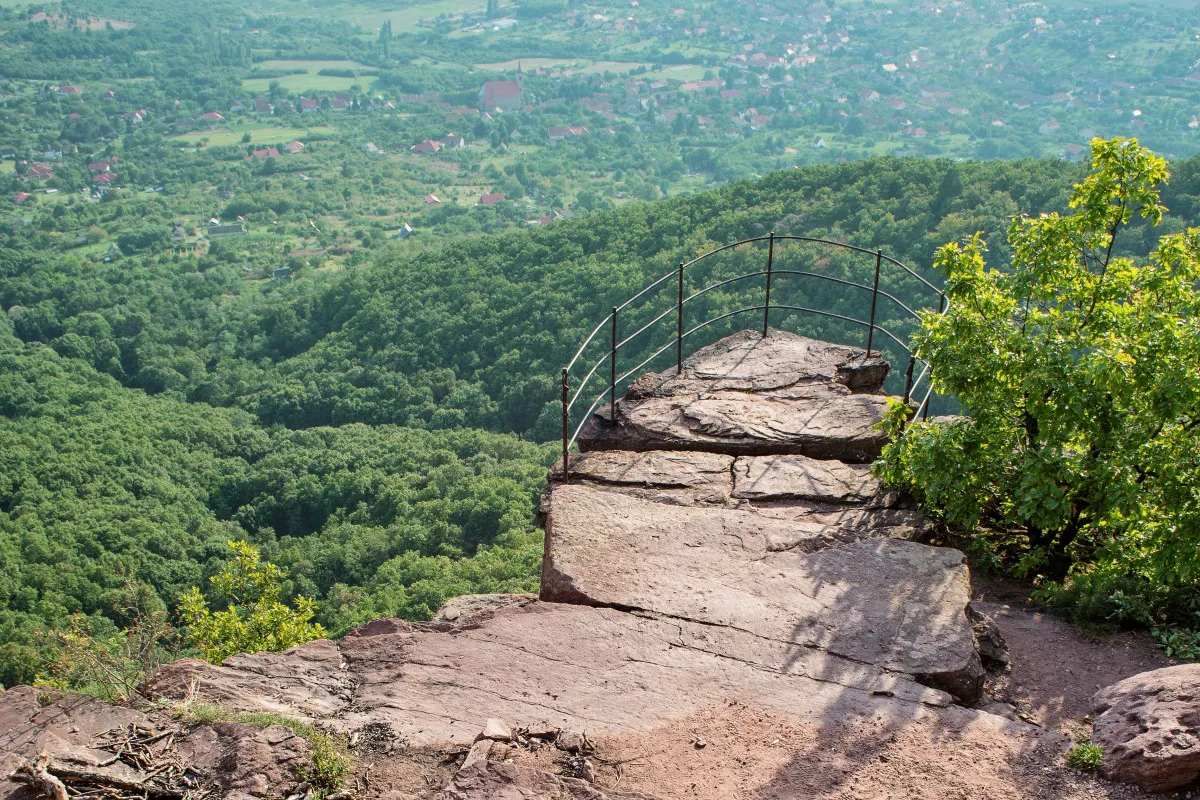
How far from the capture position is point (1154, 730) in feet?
17.9

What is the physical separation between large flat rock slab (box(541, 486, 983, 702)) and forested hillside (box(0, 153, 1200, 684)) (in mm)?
16370

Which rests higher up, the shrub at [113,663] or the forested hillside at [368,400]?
the shrub at [113,663]

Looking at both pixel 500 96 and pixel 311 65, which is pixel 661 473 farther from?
pixel 311 65

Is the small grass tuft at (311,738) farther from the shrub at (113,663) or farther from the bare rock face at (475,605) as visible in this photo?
the bare rock face at (475,605)

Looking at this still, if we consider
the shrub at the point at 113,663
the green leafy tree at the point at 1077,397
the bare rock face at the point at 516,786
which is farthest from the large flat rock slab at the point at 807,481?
the shrub at the point at 113,663

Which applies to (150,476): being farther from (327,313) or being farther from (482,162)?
(482,162)

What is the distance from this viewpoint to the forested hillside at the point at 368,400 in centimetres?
3528

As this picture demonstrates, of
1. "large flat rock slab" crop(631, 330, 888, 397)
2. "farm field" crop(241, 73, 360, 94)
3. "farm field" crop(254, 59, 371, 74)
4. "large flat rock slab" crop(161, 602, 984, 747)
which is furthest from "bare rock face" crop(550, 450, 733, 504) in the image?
"farm field" crop(254, 59, 371, 74)

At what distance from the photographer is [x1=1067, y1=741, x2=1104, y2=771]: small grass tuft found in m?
5.54

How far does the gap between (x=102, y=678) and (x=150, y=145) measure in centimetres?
12976

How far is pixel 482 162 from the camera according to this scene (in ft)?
415

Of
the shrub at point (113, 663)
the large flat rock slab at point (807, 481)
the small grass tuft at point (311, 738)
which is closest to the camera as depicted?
the small grass tuft at point (311, 738)

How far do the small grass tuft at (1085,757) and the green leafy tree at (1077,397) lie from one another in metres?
1.93

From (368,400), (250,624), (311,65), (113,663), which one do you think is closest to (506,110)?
(311,65)
